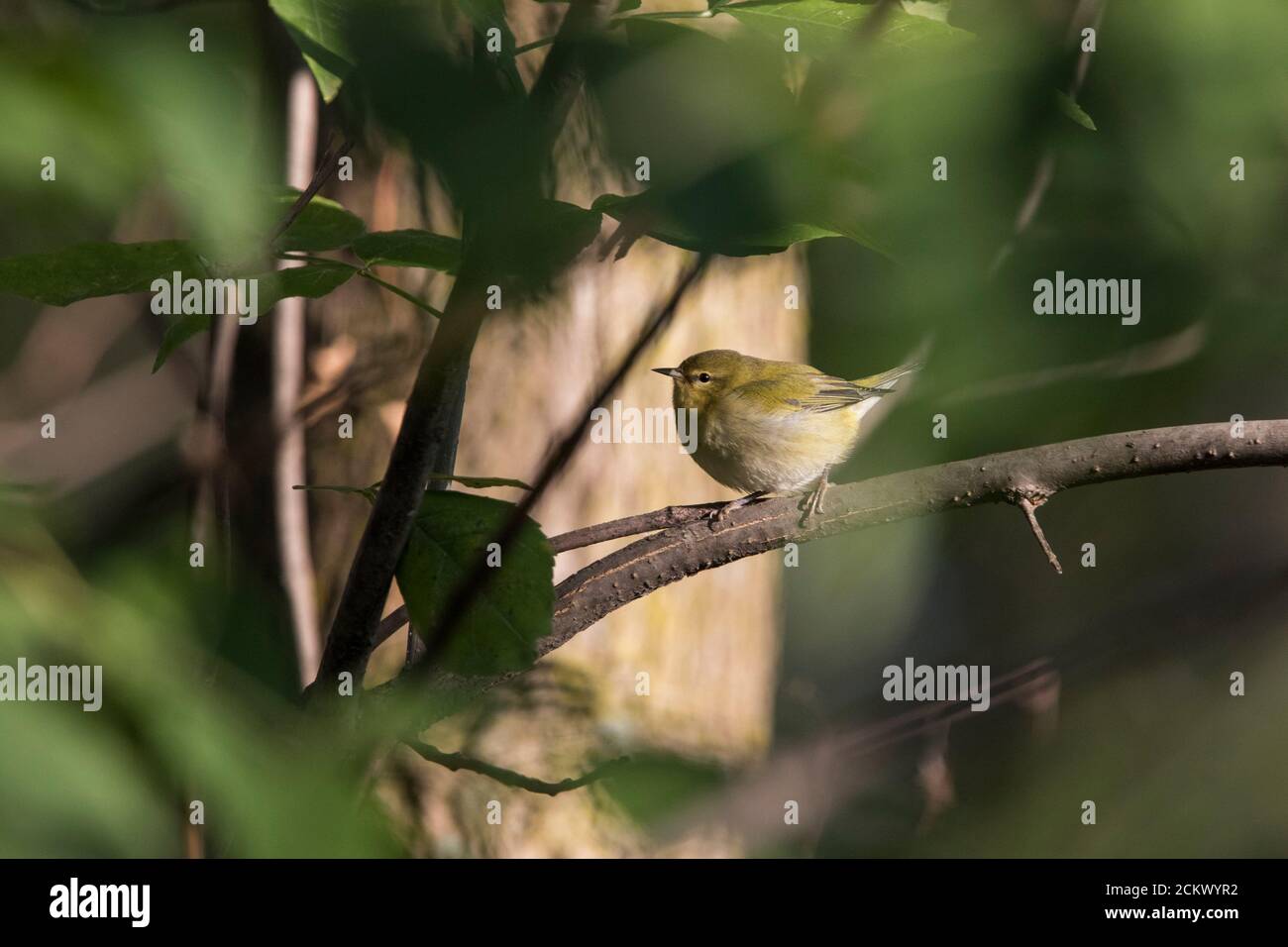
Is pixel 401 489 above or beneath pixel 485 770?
above

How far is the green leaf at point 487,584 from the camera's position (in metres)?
0.64

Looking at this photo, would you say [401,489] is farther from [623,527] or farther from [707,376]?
[707,376]

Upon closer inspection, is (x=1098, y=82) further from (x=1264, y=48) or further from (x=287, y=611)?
(x=287, y=611)

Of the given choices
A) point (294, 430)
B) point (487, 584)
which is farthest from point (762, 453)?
point (487, 584)

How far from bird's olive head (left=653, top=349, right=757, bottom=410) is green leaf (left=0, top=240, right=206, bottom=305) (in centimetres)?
191

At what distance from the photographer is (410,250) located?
59 cm

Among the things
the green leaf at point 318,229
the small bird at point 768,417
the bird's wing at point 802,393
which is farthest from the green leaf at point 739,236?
the bird's wing at point 802,393

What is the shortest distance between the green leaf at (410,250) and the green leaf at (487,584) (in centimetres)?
16

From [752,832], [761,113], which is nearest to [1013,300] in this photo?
[761,113]

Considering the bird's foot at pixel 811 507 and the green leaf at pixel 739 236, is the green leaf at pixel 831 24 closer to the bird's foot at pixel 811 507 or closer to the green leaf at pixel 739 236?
the green leaf at pixel 739 236

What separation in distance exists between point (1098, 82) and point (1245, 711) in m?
2.96

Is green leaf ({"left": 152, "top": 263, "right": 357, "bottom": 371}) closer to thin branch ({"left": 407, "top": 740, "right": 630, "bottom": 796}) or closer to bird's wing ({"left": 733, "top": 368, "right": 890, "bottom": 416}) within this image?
thin branch ({"left": 407, "top": 740, "right": 630, "bottom": 796})

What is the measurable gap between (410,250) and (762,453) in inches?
67.8

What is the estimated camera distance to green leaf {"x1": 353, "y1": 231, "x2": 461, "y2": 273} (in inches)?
22.3
